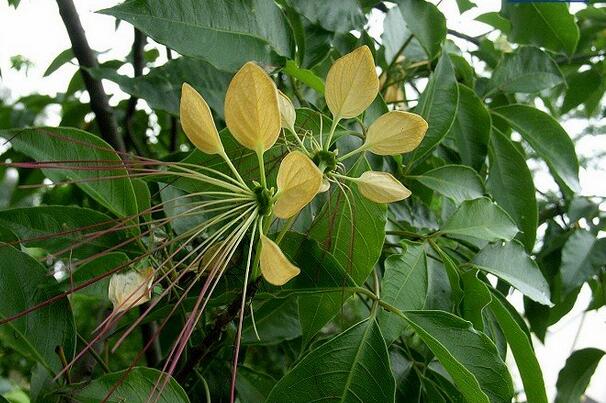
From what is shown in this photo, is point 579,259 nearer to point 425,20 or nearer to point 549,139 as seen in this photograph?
point 549,139

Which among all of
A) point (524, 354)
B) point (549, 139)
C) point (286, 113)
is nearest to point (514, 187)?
point (549, 139)

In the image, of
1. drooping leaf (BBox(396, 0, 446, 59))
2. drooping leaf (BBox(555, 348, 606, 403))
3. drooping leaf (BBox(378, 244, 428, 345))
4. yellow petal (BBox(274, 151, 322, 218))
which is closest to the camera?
yellow petal (BBox(274, 151, 322, 218))

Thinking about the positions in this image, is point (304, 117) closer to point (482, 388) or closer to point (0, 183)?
point (482, 388)

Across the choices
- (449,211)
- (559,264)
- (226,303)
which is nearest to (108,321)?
(226,303)

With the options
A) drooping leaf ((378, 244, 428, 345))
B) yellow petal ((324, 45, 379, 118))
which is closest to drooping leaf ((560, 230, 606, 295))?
drooping leaf ((378, 244, 428, 345))

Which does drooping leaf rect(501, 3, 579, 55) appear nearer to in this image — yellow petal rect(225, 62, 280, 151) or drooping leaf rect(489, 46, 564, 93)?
drooping leaf rect(489, 46, 564, 93)
